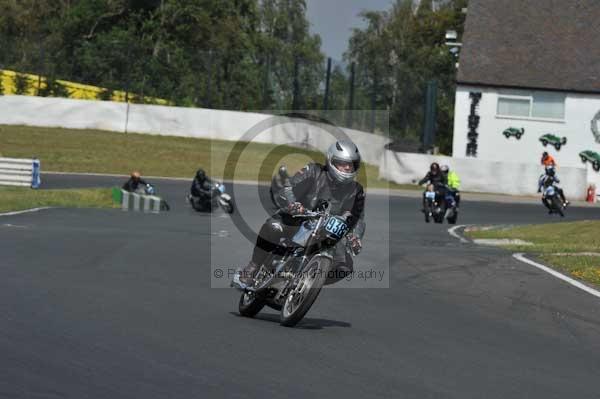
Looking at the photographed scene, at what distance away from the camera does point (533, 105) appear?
46.4m

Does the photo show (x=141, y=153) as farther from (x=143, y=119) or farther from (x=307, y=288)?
(x=307, y=288)

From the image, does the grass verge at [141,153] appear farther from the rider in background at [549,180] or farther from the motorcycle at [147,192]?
the motorcycle at [147,192]

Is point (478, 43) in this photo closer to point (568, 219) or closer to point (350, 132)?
point (350, 132)

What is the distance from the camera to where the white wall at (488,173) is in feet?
132

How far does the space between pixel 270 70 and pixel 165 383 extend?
43160 mm

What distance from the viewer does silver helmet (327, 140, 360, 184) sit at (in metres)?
8.90

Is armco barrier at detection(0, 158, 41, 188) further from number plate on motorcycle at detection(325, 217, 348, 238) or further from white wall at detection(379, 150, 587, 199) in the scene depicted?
number plate on motorcycle at detection(325, 217, 348, 238)

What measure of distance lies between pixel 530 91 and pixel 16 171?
23100 millimetres

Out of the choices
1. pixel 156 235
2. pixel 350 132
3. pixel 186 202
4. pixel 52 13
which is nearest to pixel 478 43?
pixel 350 132

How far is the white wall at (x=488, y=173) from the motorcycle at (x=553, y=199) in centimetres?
724

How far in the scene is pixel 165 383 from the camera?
628cm

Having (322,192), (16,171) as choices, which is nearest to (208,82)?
(16,171)

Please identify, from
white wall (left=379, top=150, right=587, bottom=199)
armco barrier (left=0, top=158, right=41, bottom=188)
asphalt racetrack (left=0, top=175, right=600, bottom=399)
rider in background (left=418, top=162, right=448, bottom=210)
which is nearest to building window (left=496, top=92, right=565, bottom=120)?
white wall (left=379, top=150, right=587, bottom=199)

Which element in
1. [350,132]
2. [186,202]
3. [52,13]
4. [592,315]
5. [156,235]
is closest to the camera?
[592,315]
